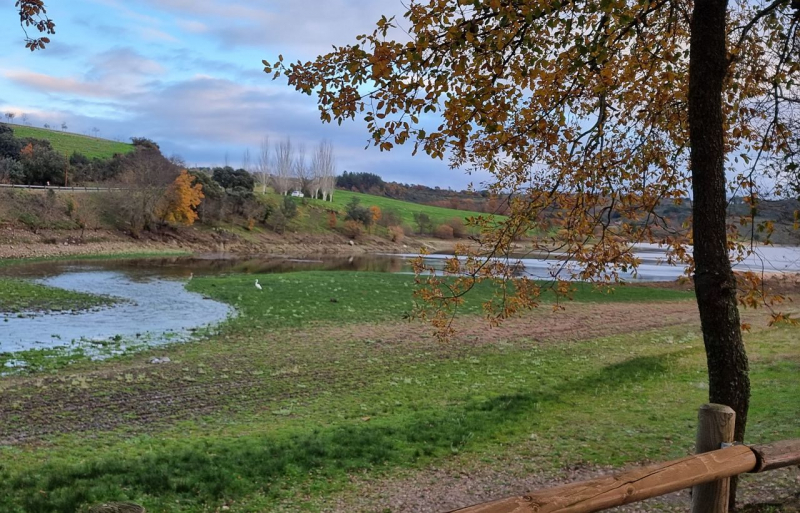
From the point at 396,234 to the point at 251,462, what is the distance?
81.5 metres

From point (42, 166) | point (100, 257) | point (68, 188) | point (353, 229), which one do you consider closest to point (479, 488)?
point (100, 257)

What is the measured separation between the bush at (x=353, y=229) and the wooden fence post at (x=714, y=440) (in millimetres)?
81233

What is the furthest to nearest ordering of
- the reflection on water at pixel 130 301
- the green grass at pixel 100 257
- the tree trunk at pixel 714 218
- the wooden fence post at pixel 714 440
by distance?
1. the green grass at pixel 100 257
2. the reflection on water at pixel 130 301
3. the tree trunk at pixel 714 218
4. the wooden fence post at pixel 714 440

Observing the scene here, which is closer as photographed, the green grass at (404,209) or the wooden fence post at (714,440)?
the wooden fence post at (714,440)

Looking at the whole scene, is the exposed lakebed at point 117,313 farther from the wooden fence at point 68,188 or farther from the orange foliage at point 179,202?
the orange foliage at point 179,202

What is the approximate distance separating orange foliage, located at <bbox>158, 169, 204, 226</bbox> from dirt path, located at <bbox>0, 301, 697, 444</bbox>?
160 feet

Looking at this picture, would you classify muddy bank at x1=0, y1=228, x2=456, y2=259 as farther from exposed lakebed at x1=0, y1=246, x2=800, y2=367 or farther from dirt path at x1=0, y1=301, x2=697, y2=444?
dirt path at x1=0, y1=301, x2=697, y2=444

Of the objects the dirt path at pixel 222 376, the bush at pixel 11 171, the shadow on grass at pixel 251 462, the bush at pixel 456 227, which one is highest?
the bush at pixel 11 171

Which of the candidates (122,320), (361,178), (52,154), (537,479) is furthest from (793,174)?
(361,178)

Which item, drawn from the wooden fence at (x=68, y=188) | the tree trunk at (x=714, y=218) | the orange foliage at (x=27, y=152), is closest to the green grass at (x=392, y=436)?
the tree trunk at (x=714, y=218)

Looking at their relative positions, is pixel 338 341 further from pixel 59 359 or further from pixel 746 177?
pixel 746 177

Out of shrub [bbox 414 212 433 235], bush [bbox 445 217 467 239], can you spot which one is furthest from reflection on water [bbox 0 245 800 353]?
shrub [bbox 414 212 433 235]

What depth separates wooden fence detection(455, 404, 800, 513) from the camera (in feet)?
9.21

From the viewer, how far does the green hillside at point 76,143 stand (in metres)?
80.2
